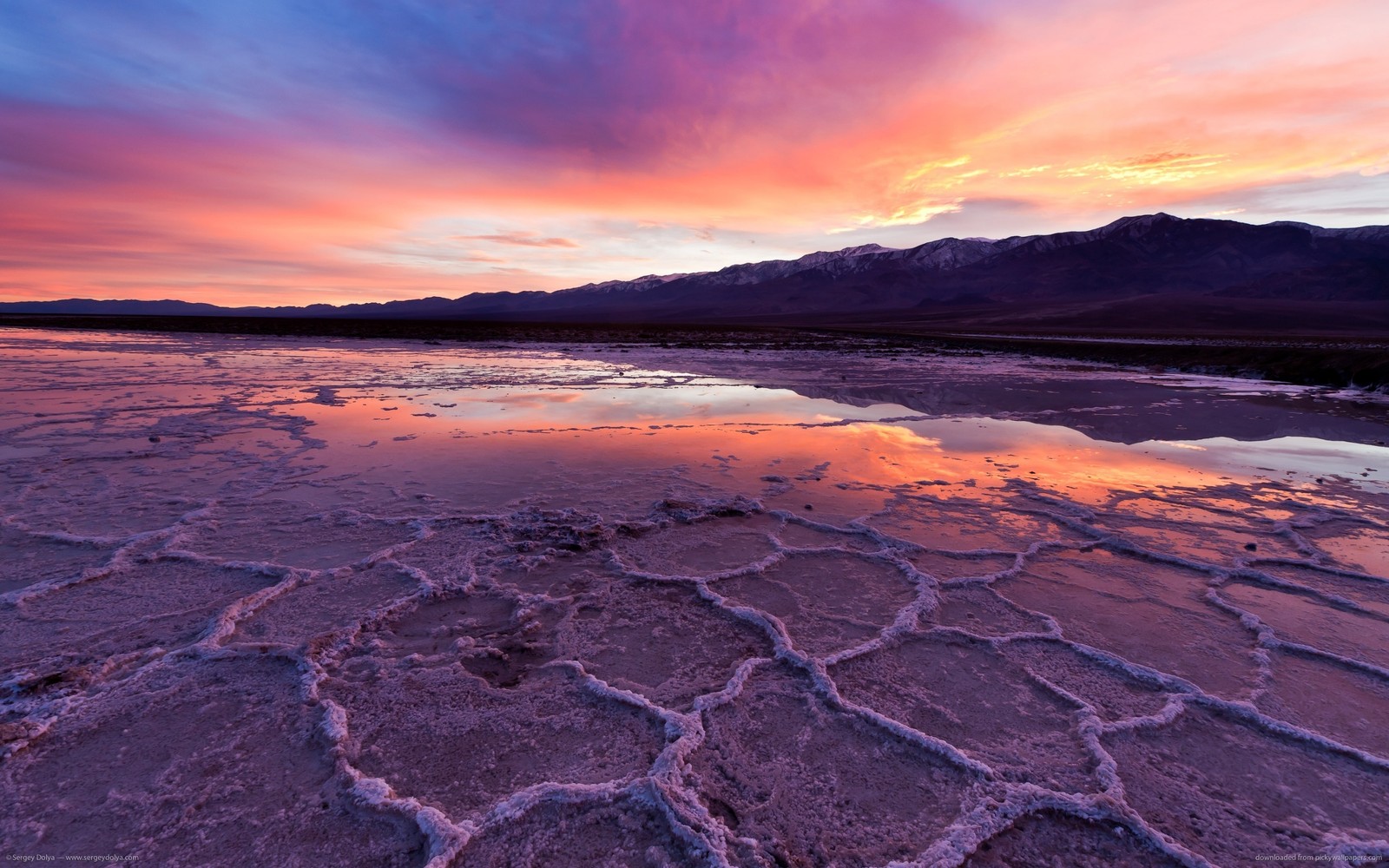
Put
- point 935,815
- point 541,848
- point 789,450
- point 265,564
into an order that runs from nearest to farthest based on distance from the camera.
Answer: point 541,848, point 935,815, point 265,564, point 789,450

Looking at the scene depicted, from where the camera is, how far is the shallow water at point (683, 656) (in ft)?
6.72

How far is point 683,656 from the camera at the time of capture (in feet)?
10.1

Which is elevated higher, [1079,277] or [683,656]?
[1079,277]

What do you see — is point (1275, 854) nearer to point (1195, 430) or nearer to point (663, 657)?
point (663, 657)

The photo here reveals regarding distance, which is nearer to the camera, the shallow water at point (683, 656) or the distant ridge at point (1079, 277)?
the shallow water at point (683, 656)

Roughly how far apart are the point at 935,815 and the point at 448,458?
5.87 m

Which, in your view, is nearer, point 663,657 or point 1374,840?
point 1374,840

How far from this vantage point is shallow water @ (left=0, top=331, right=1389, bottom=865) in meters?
2.05

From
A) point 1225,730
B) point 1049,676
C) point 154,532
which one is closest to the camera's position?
point 1225,730

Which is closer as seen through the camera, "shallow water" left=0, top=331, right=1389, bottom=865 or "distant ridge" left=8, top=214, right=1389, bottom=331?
"shallow water" left=0, top=331, right=1389, bottom=865

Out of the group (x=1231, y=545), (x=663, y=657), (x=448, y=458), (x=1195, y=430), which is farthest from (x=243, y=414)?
(x=1195, y=430)

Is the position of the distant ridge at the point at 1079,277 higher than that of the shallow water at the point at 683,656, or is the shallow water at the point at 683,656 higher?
the distant ridge at the point at 1079,277

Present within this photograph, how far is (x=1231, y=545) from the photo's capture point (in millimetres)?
4484

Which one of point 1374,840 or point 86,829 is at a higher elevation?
point 86,829
